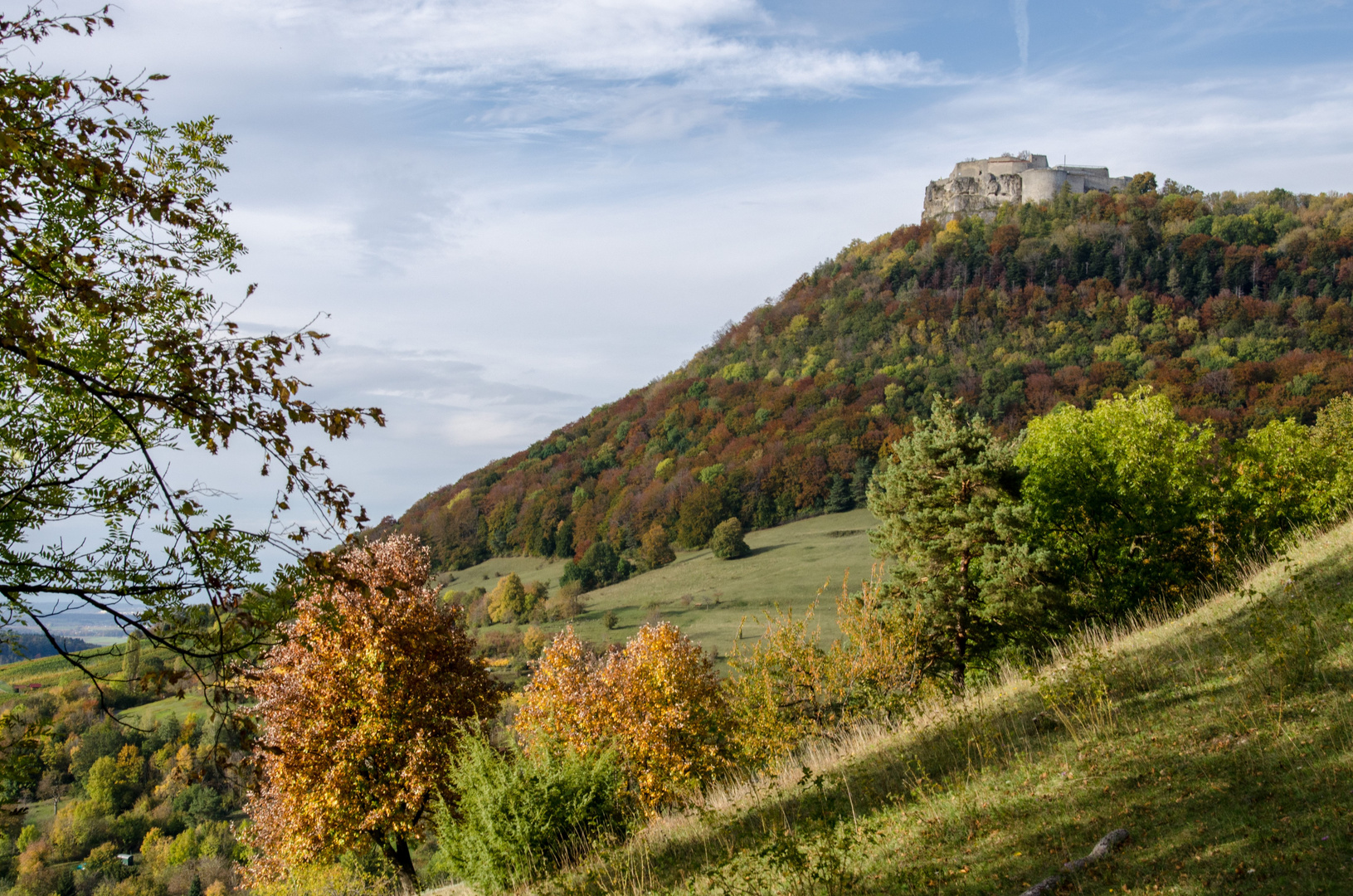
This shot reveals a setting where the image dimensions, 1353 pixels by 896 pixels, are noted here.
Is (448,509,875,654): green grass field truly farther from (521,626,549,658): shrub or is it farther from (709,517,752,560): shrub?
(521,626,549,658): shrub

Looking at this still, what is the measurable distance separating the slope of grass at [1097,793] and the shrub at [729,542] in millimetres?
79835

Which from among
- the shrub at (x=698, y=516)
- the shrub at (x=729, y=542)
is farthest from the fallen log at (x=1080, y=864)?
the shrub at (x=698, y=516)

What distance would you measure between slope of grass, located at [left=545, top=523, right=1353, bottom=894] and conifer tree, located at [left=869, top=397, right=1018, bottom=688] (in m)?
16.6

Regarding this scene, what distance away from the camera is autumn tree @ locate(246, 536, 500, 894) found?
1712cm

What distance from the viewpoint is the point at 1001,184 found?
490 feet

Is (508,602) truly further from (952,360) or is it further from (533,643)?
(952,360)

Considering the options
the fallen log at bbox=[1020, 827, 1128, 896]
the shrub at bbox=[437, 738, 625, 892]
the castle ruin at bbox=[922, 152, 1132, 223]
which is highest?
the castle ruin at bbox=[922, 152, 1132, 223]

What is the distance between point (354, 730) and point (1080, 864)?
15.6 metres

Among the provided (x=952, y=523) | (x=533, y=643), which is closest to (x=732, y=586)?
(x=533, y=643)

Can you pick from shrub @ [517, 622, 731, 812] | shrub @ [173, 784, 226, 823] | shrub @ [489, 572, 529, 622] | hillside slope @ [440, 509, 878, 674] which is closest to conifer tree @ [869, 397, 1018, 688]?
shrub @ [517, 622, 731, 812]

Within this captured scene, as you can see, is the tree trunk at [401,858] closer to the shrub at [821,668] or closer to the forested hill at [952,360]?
the shrub at [821,668]

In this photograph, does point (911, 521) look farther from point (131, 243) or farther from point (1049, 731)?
point (131, 243)

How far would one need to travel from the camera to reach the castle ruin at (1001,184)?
471ft

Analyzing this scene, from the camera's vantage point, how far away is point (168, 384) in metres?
6.08
